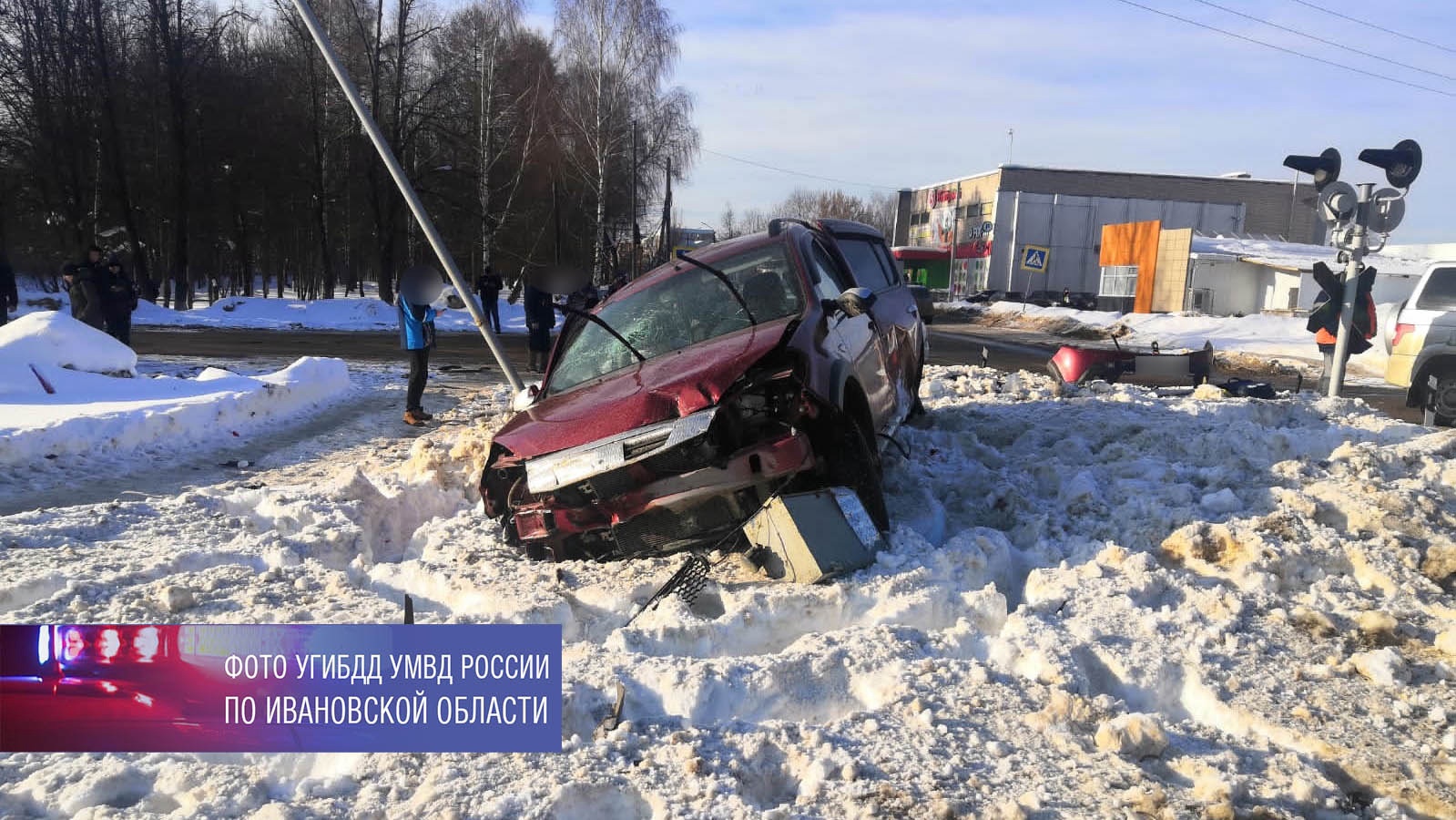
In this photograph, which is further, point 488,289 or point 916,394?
point 488,289

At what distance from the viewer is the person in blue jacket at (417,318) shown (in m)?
8.92

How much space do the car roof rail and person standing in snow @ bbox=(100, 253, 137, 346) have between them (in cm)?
1085

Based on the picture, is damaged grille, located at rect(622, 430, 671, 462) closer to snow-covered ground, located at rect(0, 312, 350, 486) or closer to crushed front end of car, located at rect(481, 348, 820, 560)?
crushed front end of car, located at rect(481, 348, 820, 560)

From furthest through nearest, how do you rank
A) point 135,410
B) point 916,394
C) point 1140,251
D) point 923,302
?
point 1140,251 → point 923,302 → point 135,410 → point 916,394

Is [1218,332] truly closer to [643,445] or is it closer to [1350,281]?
[1350,281]

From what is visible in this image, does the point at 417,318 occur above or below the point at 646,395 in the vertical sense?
above

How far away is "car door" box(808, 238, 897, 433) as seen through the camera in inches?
188

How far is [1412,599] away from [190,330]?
24820 millimetres

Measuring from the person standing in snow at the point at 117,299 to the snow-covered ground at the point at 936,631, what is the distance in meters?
8.33

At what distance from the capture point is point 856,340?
16.5 feet

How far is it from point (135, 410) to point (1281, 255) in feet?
131

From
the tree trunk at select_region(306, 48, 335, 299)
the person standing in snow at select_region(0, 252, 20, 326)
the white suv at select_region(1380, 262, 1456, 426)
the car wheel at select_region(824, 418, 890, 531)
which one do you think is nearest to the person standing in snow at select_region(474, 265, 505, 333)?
the person standing in snow at select_region(0, 252, 20, 326)

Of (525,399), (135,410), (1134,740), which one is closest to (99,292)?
(135,410)

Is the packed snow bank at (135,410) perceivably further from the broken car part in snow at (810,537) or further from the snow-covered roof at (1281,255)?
the snow-covered roof at (1281,255)
